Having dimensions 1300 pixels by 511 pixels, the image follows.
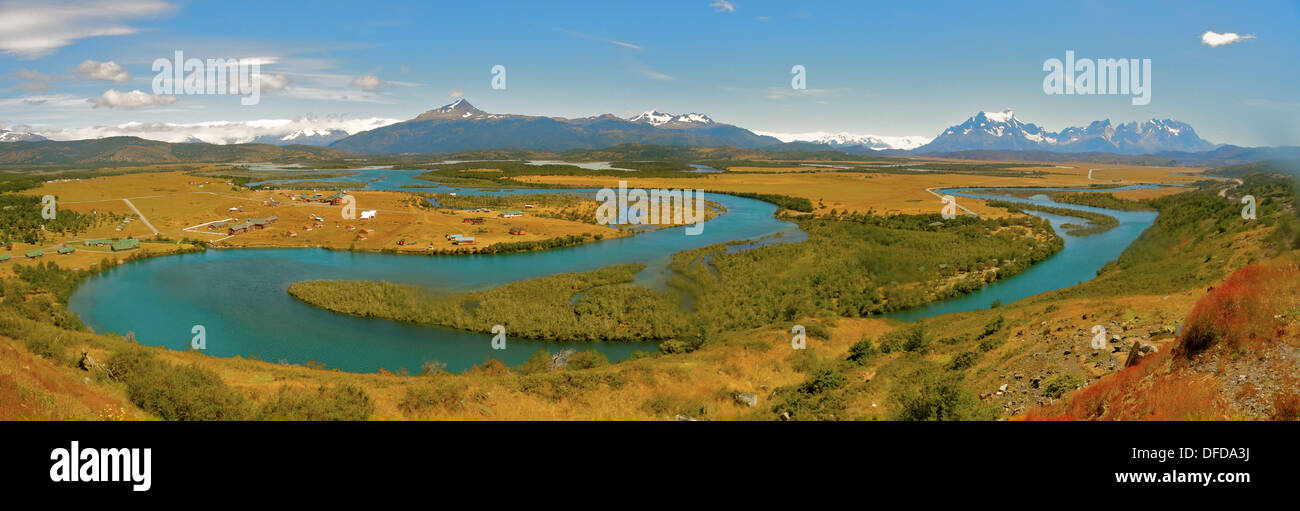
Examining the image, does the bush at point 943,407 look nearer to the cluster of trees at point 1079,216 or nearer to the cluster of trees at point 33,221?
the cluster of trees at point 1079,216

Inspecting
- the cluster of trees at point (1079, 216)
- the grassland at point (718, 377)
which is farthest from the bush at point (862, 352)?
the cluster of trees at point (1079, 216)

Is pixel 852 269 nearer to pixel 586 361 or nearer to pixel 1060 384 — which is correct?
pixel 586 361

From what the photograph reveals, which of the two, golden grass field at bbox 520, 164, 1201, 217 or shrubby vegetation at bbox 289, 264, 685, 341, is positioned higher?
golden grass field at bbox 520, 164, 1201, 217

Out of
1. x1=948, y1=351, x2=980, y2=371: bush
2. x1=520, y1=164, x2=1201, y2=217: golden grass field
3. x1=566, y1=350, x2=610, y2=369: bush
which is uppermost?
x1=520, y1=164, x2=1201, y2=217: golden grass field

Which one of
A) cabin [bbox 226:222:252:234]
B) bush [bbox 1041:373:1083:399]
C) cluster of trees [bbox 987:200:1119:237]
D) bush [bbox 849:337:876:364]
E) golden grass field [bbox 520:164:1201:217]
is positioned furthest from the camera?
golden grass field [bbox 520:164:1201:217]

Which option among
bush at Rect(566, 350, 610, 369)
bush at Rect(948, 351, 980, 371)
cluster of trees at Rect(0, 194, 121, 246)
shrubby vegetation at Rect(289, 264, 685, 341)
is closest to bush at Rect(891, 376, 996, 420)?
bush at Rect(948, 351, 980, 371)

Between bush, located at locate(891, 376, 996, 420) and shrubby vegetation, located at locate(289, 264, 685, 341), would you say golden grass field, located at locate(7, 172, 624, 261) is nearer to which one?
shrubby vegetation, located at locate(289, 264, 685, 341)
